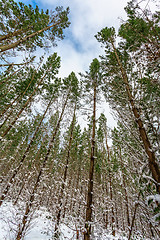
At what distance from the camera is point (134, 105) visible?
3062mm

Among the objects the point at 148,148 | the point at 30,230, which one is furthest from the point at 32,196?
the point at 148,148

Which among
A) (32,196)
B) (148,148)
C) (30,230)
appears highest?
(32,196)

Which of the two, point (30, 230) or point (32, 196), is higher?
point (32, 196)

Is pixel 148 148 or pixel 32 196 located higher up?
pixel 32 196

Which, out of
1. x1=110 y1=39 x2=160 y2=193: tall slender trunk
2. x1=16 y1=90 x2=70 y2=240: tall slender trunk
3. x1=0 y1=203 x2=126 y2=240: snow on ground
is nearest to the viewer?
x1=110 y1=39 x2=160 y2=193: tall slender trunk

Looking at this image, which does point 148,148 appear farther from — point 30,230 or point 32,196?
point 30,230

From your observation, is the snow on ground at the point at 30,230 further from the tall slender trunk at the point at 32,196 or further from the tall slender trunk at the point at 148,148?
the tall slender trunk at the point at 148,148

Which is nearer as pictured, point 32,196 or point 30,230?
point 32,196

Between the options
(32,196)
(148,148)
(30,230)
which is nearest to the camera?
(148,148)

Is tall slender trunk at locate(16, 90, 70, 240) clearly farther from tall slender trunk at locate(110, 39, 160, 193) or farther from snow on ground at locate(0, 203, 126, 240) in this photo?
tall slender trunk at locate(110, 39, 160, 193)

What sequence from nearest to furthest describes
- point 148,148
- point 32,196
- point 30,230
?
point 148,148 < point 32,196 < point 30,230

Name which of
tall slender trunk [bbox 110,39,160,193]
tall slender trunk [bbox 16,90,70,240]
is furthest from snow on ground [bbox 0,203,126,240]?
tall slender trunk [bbox 110,39,160,193]

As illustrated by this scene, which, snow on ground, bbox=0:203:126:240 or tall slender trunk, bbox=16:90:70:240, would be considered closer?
tall slender trunk, bbox=16:90:70:240

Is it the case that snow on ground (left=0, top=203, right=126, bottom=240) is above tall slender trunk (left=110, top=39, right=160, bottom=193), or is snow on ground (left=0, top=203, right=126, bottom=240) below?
below
